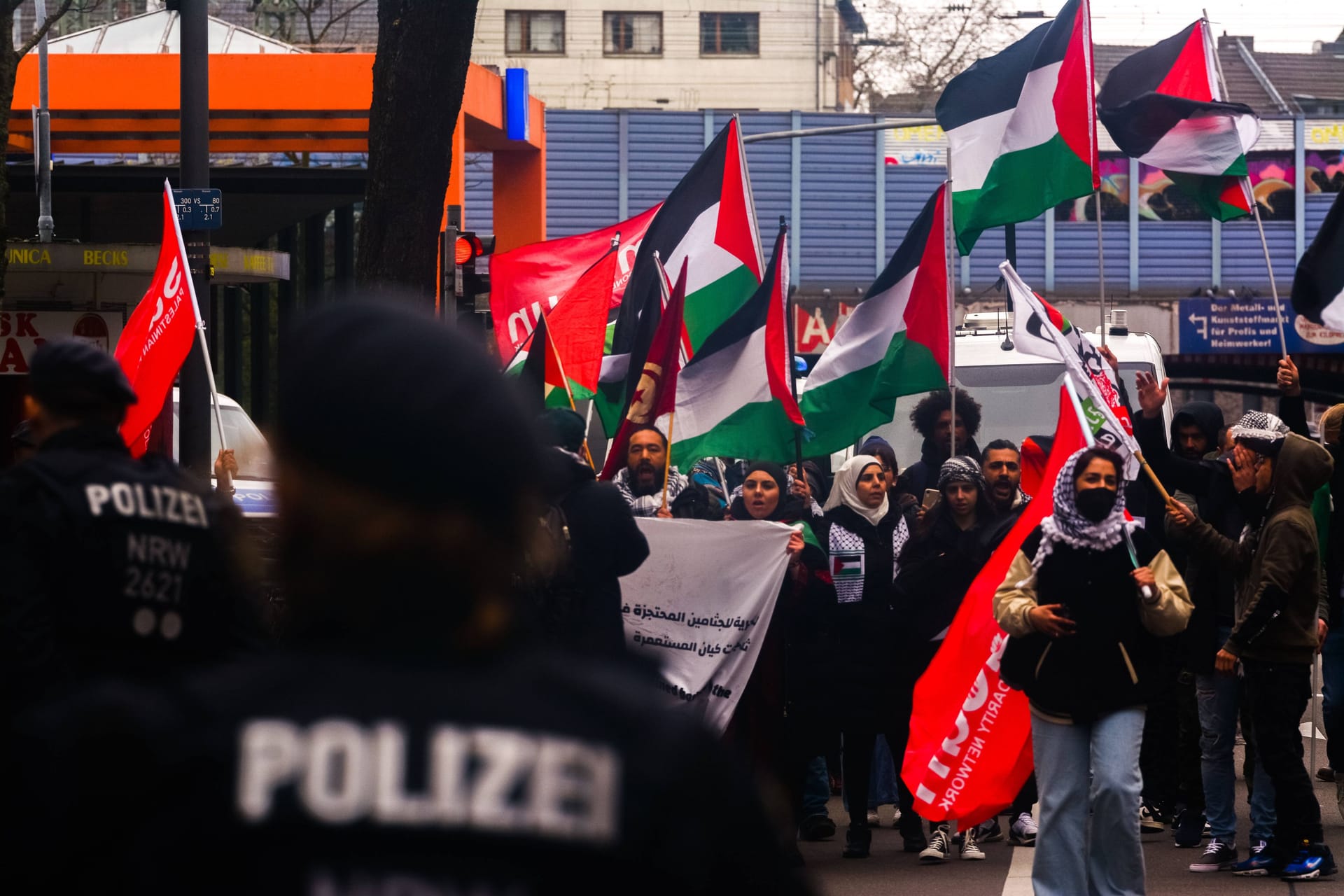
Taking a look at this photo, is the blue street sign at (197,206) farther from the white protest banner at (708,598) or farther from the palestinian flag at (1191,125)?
the palestinian flag at (1191,125)

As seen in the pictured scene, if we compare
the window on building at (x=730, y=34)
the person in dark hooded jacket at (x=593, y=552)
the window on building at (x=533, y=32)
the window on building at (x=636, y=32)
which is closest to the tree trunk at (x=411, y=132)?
the person in dark hooded jacket at (x=593, y=552)

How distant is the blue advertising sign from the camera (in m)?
35.2

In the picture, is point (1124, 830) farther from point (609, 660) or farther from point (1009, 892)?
point (609, 660)

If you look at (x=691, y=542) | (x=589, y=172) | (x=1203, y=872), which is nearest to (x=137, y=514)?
(x=691, y=542)

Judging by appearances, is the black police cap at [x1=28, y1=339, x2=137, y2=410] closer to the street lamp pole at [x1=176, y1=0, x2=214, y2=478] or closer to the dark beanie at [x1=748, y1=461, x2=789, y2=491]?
the dark beanie at [x1=748, y1=461, x2=789, y2=491]

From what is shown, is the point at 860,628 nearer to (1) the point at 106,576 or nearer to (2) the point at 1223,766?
(2) the point at 1223,766

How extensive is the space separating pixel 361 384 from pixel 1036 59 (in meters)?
9.56

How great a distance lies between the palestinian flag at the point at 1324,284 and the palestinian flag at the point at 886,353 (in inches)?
74.1

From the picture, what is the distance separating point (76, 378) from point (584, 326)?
6.71m

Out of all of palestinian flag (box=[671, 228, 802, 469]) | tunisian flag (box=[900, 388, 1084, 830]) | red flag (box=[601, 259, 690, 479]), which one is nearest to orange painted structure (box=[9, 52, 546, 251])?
palestinian flag (box=[671, 228, 802, 469])

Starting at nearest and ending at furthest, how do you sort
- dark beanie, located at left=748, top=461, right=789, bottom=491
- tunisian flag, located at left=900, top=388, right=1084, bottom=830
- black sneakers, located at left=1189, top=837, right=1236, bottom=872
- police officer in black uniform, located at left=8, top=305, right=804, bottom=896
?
police officer in black uniform, located at left=8, top=305, right=804, bottom=896 → tunisian flag, located at left=900, top=388, right=1084, bottom=830 → black sneakers, located at left=1189, top=837, right=1236, bottom=872 → dark beanie, located at left=748, top=461, right=789, bottom=491

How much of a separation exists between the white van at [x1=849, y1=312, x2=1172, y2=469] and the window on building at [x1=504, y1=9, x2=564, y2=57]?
4878 centimetres

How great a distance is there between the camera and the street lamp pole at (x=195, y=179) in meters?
10.6

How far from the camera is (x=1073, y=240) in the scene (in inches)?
1460
